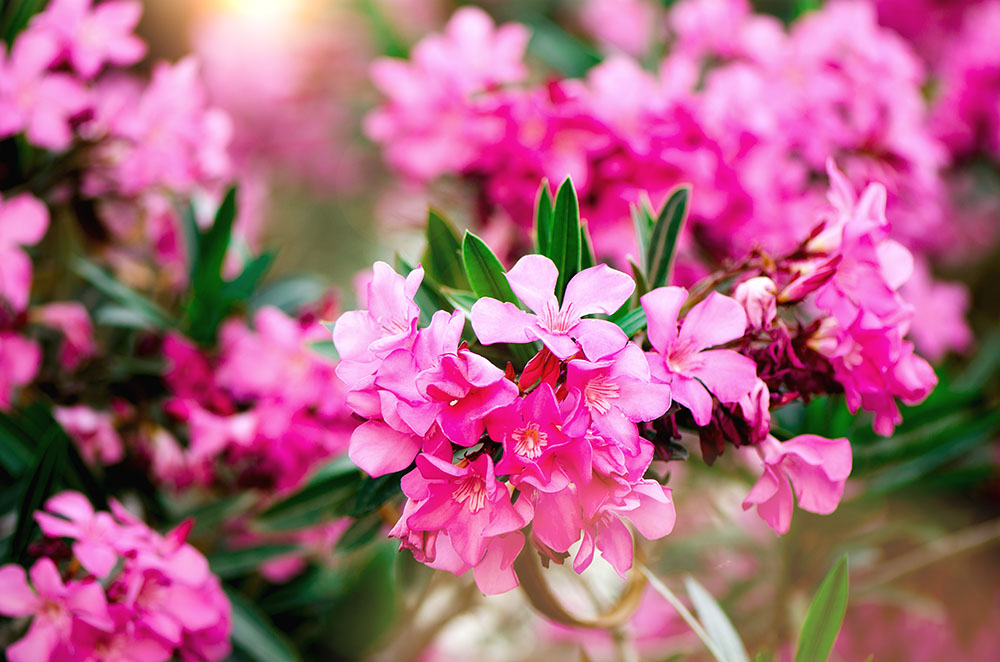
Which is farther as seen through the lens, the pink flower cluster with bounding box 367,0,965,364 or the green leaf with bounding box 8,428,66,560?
the pink flower cluster with bounding box 367,0,965,364

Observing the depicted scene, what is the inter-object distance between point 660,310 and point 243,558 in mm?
605

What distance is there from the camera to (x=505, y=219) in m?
1.02

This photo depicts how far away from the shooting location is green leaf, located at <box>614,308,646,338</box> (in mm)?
578

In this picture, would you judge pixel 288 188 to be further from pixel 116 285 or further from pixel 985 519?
pixel 985 519

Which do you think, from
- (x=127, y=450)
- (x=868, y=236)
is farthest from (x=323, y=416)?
(x=868, y=236)

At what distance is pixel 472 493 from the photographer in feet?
1.67

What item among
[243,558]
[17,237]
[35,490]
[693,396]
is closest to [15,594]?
[35,490]

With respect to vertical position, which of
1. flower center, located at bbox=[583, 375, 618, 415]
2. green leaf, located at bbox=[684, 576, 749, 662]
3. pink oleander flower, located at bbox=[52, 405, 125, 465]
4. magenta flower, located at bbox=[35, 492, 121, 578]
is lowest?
pink oleander flower, located at bbox=[52, 405, 125, 465]

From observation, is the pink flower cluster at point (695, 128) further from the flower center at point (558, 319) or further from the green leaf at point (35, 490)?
the green leaf at point (35, 490)

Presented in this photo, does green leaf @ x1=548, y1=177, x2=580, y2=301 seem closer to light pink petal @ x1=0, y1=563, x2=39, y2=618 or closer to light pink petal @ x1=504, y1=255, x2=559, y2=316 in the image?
light pink petal @ x1=504, y1=255, x2=559, y2=316

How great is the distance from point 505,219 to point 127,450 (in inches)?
22.2

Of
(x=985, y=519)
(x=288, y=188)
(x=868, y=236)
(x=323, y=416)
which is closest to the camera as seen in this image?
(x=868, y=236)

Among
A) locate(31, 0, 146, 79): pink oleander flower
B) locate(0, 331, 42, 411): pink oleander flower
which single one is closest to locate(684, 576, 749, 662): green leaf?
locate(0, 331, 42, 411): pink oleander flower

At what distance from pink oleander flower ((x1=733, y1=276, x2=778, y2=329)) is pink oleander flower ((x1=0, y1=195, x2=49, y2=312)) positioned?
716 millimetres
